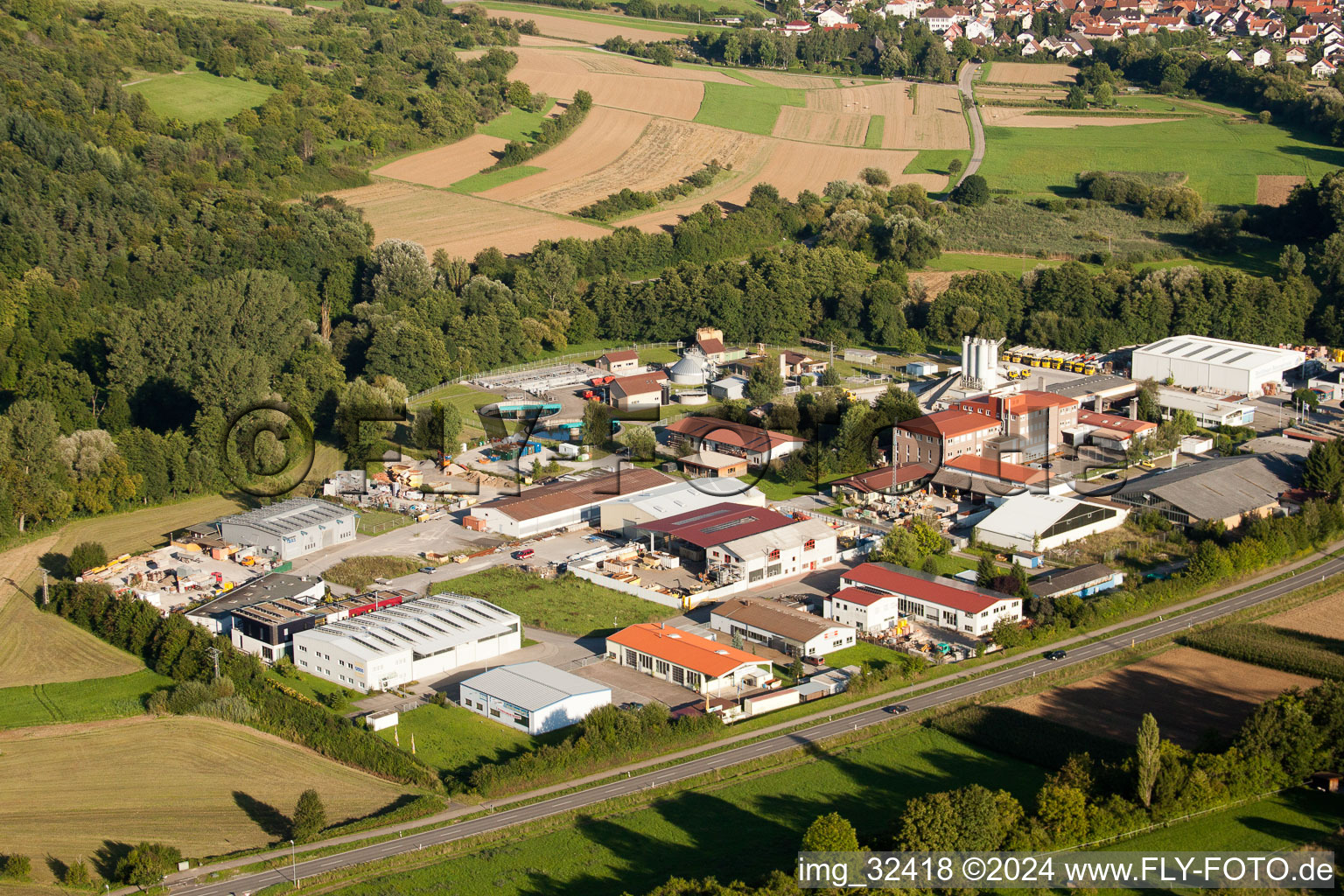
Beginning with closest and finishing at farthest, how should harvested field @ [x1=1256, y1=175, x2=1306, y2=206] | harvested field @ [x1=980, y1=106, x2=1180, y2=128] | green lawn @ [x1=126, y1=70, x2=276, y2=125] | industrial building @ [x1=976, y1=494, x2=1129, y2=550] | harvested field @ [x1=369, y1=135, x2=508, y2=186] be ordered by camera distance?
1. industrial building @ [x1=976, y1=494, x2=1129, y2=550]
2. harvested field @ [x1=1256, y1=175, x2=1306, y2=206]
3. harvested field @ [x1=369, y1=135, x2=508, y2=186]
4. green lawn @ [x1=126, y1=70, x2=276, y2=125]
5. harvested field @ [x1=980, y1=106, x2=1180, y2=128]

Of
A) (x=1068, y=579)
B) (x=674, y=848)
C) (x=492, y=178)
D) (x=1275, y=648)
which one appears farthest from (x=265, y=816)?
(x=492, y=178)

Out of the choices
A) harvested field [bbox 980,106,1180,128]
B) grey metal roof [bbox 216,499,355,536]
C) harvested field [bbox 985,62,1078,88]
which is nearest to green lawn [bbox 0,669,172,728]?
grey metal roof [bbox 216,499,355,536]

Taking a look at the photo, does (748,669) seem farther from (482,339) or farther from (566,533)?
(482,339)

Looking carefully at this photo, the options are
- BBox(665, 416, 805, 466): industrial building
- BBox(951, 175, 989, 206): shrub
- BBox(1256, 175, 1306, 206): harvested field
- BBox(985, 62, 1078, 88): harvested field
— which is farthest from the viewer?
BBox(985, 62, 1078, 88): harvested field

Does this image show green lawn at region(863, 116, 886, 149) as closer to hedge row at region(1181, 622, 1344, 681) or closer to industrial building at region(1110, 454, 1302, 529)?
industrial building at region(1110, 454, 1302, 529)

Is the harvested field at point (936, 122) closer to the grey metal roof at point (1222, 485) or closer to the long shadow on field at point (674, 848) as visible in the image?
the grey metal roof at point (1222, 485)

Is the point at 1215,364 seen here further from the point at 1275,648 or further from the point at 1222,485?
the point at 1275,648
